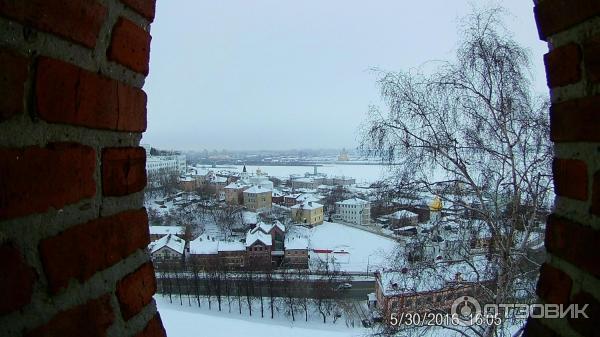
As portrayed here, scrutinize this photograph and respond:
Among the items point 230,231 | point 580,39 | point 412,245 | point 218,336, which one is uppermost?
point 580,39

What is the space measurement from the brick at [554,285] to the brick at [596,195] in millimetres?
186

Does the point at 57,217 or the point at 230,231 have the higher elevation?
the point at 57,217

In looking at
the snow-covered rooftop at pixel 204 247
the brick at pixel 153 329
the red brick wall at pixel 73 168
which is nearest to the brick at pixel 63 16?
the red brick wall at pixel 73 168

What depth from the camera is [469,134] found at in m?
4.70

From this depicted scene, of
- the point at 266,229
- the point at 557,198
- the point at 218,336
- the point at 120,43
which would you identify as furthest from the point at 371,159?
the point at 266,229

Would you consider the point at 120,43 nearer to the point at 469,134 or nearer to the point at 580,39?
the point at 580,39

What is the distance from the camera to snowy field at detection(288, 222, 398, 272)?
2105cm

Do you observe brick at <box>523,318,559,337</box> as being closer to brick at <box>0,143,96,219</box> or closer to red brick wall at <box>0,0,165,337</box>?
red brick wall at <box>0,0,165,337</box>

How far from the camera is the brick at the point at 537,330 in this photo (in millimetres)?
1016

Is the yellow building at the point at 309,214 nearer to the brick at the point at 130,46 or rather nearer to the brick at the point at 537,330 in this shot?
the brick at the point at 537,330

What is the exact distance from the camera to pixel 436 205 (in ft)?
16.1

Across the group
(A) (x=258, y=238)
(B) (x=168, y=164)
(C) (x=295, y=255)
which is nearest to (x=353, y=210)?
(C) (x=295, y=255)

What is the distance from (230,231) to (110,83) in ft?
103

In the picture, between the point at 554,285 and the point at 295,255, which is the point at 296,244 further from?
the point at 554,285
